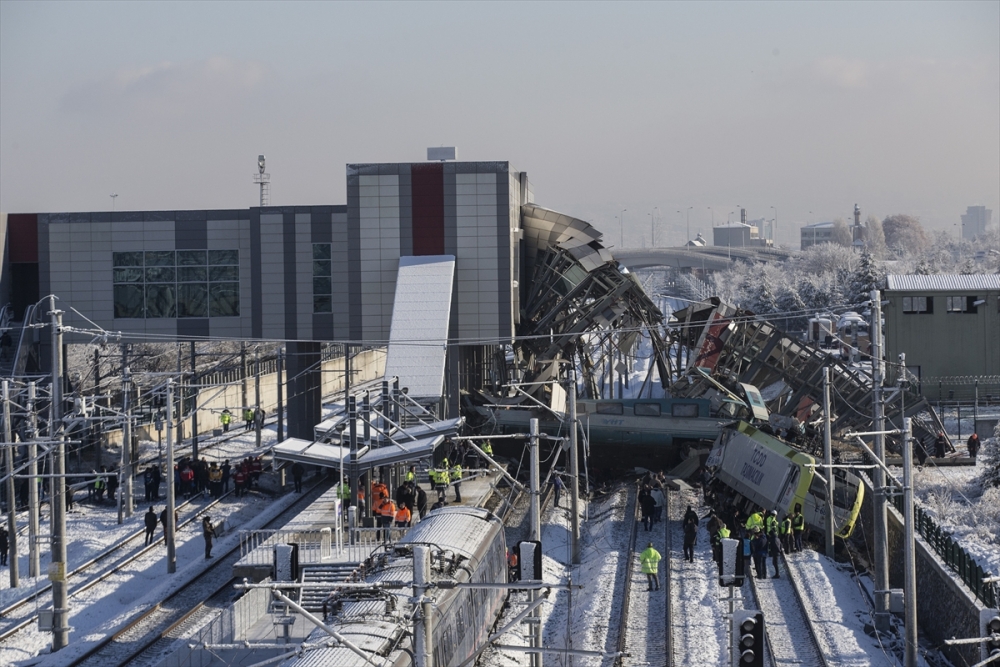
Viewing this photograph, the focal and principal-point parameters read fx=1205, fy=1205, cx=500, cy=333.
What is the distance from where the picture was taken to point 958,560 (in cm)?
2700

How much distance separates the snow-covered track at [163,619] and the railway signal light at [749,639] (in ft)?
53.4

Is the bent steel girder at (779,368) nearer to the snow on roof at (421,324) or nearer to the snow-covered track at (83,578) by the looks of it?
the snow on roof at (421,324)

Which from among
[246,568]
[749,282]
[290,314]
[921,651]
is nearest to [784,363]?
[290,314]

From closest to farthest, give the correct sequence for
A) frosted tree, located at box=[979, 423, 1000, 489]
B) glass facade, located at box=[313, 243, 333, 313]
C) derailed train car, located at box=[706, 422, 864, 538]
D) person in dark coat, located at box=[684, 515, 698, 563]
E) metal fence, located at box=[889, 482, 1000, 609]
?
metal fence, located at box=[889, 482, 1000, 609], person in dark coat, located at box=[684, 515, 698, 563], derailed train car, located at box=[706, 422, 864, 538], frosted tree, located at box=[979, 423, 1000, 489], glass facade, located at box=[313, 243, 333, 313]

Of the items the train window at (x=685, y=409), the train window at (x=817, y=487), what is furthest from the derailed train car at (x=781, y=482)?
the train window at (x=685, y=409)

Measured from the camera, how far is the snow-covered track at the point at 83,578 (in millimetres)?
30094

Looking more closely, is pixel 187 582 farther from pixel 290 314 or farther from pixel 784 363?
pixel 784 363

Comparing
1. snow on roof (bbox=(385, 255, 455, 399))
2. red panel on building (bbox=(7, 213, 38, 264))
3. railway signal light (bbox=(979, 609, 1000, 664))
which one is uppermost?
red panel on building (bbox=(7, 213, 38, 264))

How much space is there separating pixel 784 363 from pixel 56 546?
32.2 m

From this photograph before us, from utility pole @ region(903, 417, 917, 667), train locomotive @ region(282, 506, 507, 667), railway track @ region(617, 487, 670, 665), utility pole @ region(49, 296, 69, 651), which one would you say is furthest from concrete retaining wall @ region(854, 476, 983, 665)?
utility pole @ region(49, 296, 69, 651)

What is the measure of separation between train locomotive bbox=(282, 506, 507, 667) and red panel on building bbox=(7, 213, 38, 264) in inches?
1262

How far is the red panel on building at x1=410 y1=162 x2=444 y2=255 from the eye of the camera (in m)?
49.9

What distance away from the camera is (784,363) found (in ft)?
169

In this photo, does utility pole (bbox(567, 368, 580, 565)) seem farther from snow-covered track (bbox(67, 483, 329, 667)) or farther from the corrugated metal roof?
the corrugated metal roof
